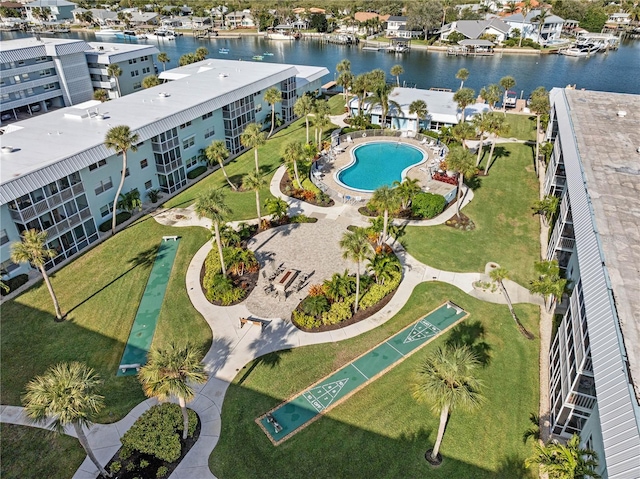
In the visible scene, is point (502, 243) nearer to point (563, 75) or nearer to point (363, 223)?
point (363, 223)

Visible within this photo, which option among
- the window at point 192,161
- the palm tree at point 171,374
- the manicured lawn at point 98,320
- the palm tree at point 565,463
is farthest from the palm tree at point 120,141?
the palm tree at point 565,463

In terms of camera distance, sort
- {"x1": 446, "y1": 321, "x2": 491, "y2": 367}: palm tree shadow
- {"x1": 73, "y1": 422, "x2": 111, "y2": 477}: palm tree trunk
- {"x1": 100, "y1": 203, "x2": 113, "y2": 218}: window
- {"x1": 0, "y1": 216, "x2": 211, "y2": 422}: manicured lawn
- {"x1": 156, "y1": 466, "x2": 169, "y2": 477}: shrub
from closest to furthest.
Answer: {"x1": 73, "y1": 422, "x2": 111, "y2": 477}: palm tree trunk → {"x1": 156, "y1": 466, "x2": 169, "y2": 477}: shrub → {"x1": 0, "y1": 216, "x2": 211, "y2": 422}: manicured lawn → {"x1": 446, "y1": 321, "x2": 491, "y2": 367}: palm tree shadow → {"x1": 100, "y1": 203, "x2": 113, "y2": 218}: window

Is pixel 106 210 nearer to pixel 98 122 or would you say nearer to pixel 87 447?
pixel 98 122

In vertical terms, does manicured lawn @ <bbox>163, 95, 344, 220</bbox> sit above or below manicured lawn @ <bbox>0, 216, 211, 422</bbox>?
above

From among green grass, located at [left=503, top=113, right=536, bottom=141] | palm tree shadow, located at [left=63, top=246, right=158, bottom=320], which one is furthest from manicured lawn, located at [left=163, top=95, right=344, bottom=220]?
green grass, located at [left=503, top=113, right=536, bottom=141]

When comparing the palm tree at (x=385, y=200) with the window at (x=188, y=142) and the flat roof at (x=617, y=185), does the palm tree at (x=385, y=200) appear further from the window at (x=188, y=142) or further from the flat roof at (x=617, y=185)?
the window at (x=188, y=142)

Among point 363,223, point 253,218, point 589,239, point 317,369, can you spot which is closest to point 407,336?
point 317,369

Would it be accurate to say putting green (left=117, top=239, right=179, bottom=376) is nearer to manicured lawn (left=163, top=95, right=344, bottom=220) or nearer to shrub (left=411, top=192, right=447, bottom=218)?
manicured lawn (left=163, top=95, right=344, bottom=220)
